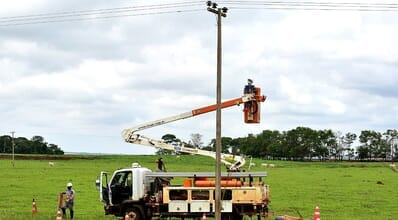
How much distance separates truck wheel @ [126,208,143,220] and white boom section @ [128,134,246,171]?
13.4 ft

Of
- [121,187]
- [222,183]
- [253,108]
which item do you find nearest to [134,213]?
[121,187]

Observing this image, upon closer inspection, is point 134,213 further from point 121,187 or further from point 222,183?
point 222,183

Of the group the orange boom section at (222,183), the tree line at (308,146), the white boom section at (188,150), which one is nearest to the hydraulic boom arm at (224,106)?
the white boom section at (188,150)

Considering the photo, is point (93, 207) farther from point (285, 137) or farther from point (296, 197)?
point (285, 137)

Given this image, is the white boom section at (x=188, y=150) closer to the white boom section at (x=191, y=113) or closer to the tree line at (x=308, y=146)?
the white boom section at (x=191, y=113)

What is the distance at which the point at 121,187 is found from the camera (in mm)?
31047

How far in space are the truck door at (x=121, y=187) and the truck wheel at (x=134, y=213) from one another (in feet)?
1.94

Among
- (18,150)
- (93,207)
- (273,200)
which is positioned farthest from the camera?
(18,150)

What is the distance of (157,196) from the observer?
99.1ft

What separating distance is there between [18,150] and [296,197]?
6355 inches

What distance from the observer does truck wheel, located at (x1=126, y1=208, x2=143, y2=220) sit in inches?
1190

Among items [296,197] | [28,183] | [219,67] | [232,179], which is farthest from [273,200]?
[28,183]

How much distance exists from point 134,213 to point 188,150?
485 cm

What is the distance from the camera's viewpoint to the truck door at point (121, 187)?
30891 mm
